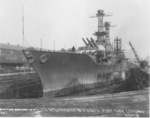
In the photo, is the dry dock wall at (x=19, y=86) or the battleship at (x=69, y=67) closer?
the battleship at (x=69, y=67)

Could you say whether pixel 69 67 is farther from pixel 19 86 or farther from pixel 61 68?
pixel 19 86

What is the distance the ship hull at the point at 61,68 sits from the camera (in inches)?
492

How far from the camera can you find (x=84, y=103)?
6.20m

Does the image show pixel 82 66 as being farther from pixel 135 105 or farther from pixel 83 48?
pixel 135 105

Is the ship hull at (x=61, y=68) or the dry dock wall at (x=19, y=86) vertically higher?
the ship hull at (x=61, y=68)

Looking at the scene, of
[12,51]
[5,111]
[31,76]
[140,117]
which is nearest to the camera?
[140,117]

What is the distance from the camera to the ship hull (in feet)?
41.0

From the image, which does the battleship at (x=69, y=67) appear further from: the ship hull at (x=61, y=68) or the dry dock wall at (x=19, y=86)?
the dry dock wall at (x=19, y=86)

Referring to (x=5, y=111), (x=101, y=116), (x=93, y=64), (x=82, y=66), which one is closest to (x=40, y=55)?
(x=82, y=66)

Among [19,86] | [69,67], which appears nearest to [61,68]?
[69,67]

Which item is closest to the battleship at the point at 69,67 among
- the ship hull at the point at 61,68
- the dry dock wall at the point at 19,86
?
the ship hull at the point at 61,68

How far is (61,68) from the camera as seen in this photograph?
1376cm

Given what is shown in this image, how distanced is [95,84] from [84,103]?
11.6 metres

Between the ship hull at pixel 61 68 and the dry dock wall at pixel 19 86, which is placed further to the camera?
the dry dock wall at pixel 19 86
